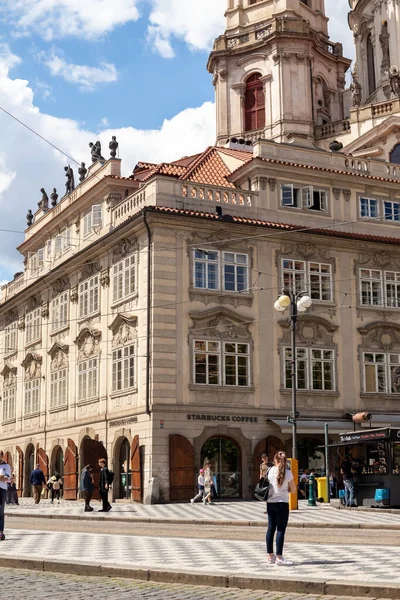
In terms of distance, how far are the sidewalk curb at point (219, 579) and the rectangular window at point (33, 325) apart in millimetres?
35624

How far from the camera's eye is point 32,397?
49406 millimetres

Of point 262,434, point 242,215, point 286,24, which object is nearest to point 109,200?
point 242,215

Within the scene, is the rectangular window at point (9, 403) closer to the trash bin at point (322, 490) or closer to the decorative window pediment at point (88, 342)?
the decorative window pediment at point (88, 342)

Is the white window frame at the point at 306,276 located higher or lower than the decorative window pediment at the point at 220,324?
higher

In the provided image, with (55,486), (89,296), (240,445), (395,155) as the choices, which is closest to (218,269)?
(240,445)

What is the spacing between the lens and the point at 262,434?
37844mm

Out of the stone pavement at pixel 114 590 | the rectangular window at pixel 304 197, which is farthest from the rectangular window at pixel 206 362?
the stone pavement at pixel 114 590

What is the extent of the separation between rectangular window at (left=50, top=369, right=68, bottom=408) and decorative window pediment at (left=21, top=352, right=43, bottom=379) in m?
2.20

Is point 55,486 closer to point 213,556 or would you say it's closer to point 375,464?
point 375,464

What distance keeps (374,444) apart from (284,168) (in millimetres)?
15814

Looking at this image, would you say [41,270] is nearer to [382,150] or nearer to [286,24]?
[382,150]

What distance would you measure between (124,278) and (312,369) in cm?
865

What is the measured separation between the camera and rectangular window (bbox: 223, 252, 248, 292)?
127 feet

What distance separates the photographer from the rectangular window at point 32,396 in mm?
48600
